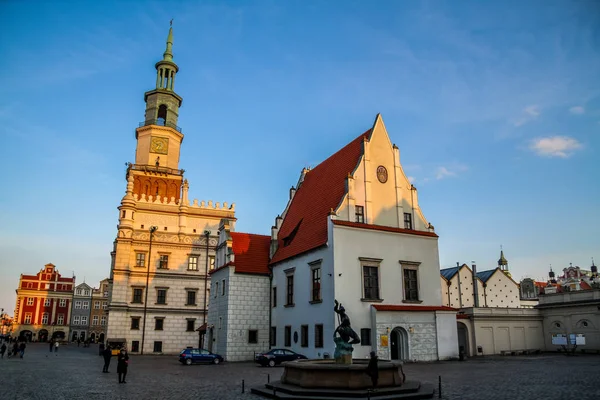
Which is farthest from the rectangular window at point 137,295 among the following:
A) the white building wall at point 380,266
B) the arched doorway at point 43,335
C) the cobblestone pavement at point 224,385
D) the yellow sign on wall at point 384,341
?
the arched doorway at point 43,335

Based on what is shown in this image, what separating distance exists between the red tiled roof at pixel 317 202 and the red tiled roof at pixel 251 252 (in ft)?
4.47

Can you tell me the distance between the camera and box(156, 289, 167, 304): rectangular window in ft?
163

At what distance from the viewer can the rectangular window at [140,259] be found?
49469mm

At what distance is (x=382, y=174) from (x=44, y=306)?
3442 inches

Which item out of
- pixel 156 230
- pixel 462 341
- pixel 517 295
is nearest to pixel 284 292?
pixel 462 341

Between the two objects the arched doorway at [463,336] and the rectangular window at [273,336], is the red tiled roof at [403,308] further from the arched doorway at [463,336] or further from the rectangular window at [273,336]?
the rectangular window at [273,336]

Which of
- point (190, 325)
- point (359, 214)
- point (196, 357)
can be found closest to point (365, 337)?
point (359, 214)

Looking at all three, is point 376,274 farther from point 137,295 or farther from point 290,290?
point 137,295

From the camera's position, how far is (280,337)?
36219 millimetres

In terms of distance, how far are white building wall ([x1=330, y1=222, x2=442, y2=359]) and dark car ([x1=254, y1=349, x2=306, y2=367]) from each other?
15.4 ft

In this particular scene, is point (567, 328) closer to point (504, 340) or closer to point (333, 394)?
point (504, 340)

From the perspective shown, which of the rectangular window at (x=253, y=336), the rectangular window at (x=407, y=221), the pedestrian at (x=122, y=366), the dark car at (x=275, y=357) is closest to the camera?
the pedestrian at (x=122, y=366)

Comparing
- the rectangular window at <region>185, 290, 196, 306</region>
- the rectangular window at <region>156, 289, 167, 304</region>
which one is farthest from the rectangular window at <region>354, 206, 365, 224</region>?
the rectangular window at <region>156, 289, 167, 304</region>

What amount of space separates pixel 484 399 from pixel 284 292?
23.2m
